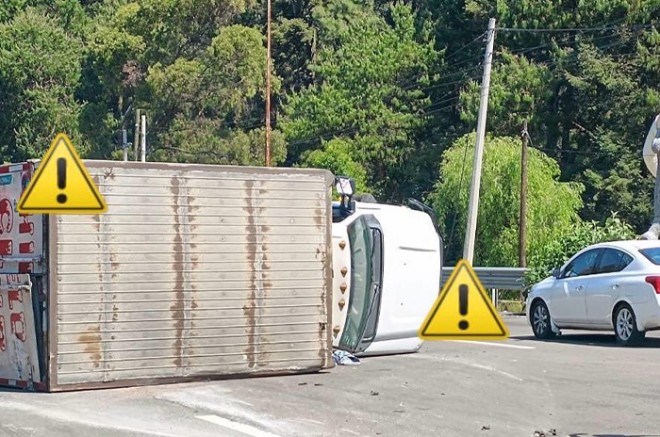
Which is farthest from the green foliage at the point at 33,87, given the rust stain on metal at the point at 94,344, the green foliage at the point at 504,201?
the rust stain on metal at the point at 94,344

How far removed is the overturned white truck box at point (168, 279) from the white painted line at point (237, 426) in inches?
79.5

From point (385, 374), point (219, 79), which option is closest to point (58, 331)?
point (385, 374)

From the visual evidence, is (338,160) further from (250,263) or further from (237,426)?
(237,426)

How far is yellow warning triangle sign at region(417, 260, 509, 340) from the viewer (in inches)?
352

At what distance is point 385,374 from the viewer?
14406 millimetres

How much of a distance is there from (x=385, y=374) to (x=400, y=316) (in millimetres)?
1741

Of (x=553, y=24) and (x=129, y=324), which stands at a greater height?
(x=553, y=24)

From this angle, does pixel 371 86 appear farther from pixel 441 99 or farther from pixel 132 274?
pixel 132 274

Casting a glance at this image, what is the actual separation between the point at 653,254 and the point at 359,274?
4.95m

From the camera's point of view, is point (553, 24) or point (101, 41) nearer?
point (553, 24)

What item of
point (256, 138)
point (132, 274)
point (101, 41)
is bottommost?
point (132, 274)

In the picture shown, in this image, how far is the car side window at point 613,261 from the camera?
1827cm

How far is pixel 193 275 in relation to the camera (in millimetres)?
13547

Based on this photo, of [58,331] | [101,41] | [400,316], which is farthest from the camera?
[101,41]
